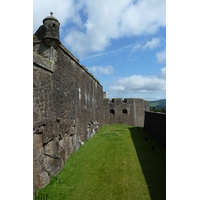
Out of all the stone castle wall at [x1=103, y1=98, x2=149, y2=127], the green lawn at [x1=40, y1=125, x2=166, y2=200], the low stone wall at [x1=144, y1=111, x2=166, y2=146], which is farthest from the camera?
the stone castle wall at [x1=103, y1=98, x2=149, y2=127]

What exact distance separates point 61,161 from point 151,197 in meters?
3.58

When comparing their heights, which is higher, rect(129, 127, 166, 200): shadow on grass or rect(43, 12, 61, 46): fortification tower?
rect(43, 12, 61, 46): fortification tower

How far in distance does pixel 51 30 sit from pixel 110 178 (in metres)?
5.92

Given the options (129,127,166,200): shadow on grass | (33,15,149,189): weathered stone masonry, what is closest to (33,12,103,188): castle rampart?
(33,15,149,189): weathered stone masonry

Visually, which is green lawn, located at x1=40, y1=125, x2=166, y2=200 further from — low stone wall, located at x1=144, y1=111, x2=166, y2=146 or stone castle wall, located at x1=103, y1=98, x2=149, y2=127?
stone castle wall, located at x1=103, y1=98, x2=149, y2=127

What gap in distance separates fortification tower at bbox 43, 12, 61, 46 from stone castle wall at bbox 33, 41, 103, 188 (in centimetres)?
27

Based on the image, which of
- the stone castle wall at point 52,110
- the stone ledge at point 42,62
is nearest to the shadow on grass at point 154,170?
the stone castle wall at point 52,110

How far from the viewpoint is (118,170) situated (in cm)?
611

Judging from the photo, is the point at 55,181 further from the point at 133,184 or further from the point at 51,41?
the point at 51,41

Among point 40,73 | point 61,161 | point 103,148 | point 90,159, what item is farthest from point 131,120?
point 40,73

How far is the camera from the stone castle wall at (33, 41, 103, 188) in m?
4.81

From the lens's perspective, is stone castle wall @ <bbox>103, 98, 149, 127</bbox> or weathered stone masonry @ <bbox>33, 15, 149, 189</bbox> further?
stone castle wall @ <bbox>103, 98, 149, 127</bbox>

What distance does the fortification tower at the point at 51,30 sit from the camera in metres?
5.82

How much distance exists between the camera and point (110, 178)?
5434 mm
